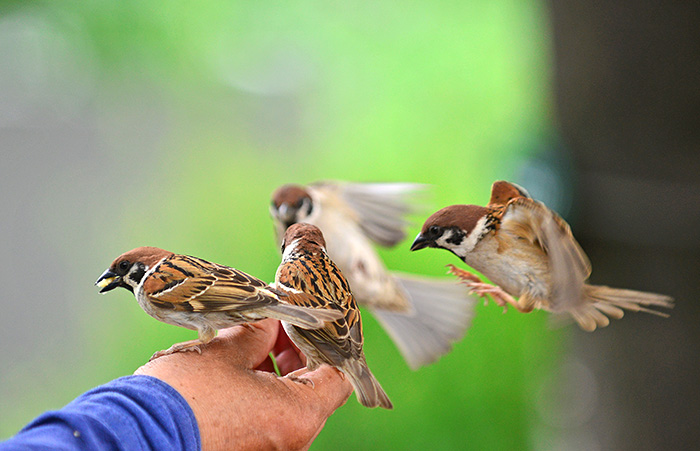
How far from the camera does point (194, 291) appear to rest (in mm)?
797

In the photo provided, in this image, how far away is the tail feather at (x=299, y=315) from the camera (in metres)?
0.74

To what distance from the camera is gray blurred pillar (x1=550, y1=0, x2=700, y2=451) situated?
154 centimetres

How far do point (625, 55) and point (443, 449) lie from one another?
1520 millimetres

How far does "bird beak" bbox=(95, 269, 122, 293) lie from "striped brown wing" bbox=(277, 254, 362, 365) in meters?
0.21

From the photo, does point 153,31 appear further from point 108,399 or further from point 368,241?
point 108,399

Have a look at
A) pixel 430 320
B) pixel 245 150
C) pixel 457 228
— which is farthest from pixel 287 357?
pixel 245 150

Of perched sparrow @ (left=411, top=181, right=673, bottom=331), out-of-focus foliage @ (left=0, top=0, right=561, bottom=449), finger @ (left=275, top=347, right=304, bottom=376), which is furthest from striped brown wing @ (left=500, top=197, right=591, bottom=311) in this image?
out-of-focus foliage @ (left=0, top=0, right=561, bottom=449)

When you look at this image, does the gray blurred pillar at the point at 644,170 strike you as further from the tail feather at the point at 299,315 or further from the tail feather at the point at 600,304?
the tail feather at the point at 299,315

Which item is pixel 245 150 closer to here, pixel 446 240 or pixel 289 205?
pixel 289 205

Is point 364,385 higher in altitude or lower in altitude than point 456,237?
lower

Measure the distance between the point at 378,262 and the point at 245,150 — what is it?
6.41ft

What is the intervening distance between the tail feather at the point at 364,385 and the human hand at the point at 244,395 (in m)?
0.12

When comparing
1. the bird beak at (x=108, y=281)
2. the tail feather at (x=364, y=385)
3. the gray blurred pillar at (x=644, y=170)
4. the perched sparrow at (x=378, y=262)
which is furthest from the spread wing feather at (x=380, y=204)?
the gray blurred pillar at (x=644, y=170)

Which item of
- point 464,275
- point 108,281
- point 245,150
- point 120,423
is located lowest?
point 120,423
